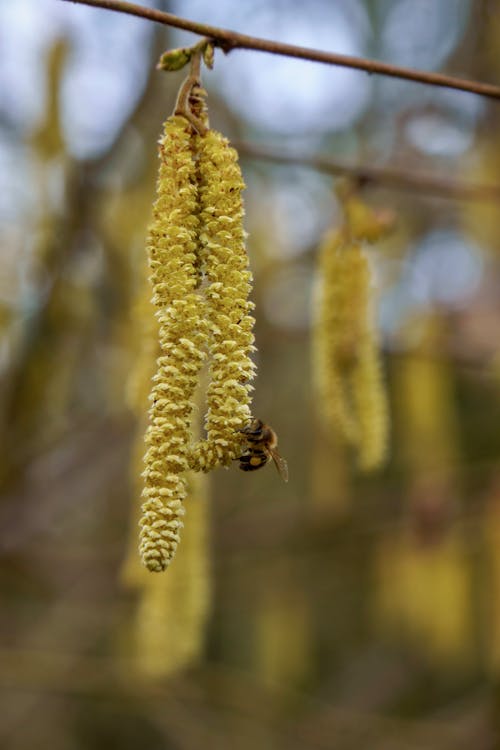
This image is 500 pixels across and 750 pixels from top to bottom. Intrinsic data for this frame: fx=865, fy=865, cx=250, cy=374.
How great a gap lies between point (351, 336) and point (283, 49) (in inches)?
20.5

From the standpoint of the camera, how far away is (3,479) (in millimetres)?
2479

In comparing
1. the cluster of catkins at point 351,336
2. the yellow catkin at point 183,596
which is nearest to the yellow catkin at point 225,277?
the cluster of catkins at point 351,336

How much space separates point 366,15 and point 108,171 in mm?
2492

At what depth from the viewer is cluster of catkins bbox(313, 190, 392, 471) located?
1324 millimetres

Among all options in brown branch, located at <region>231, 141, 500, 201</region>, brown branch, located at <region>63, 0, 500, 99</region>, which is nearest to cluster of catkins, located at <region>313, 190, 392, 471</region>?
brown branch, located at <region>231, 141, 500, 201</region>

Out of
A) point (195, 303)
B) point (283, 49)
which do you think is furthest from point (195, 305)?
point (283, 49)

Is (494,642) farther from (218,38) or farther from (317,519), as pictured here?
(218,38)

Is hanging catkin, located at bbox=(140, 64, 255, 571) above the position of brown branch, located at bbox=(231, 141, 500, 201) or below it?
below

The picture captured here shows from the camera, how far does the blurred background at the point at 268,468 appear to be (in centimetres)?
241

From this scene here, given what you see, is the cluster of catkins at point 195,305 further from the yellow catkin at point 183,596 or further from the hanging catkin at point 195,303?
the yellow catkin at point 183,596

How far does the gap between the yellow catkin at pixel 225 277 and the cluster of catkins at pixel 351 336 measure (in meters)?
0.50

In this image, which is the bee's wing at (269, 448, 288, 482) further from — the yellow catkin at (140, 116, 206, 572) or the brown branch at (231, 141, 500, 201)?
the brown branch at (231, 141, 500, 201)

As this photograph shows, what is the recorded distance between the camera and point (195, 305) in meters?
0.81

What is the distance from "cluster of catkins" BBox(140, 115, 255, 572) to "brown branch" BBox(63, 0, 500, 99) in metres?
0.10
